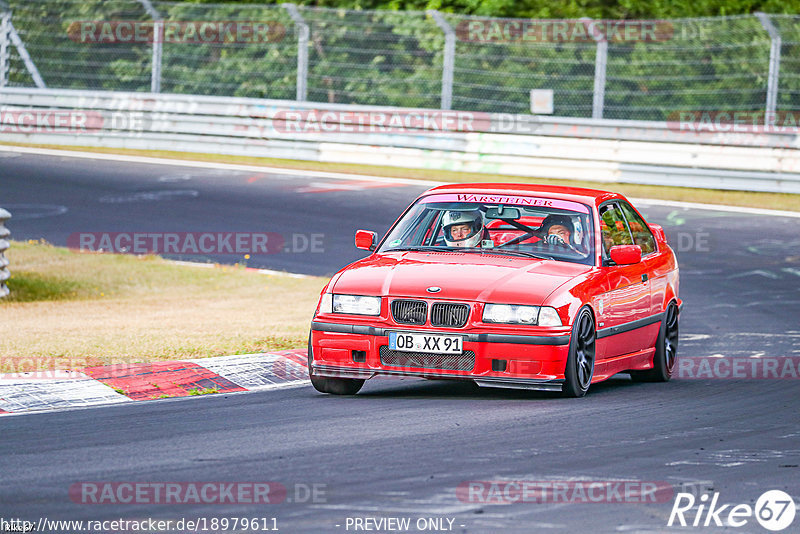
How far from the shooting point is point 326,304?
888 cm

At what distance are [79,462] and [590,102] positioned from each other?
697 inches

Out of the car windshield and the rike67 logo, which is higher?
the car windshield

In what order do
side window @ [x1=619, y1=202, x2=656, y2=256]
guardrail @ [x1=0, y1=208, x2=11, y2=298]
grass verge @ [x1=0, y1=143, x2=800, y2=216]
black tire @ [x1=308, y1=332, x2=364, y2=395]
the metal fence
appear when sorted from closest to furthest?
1. black tire @ [x1=308, y1=332, x2=364, y2=395]
2. side window @ [x1=619, y1=202, x2=656, y2=256]
3. guardrail @ [x1=0, y1=208, x2=11, y2=298]
4. grass verge @ [x1=0, y1=143, x2=800, y2=216]
5. the metal fence

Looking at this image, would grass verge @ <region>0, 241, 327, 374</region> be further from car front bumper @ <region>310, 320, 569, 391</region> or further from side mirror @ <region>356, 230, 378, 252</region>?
car front bumper @ <region>310, 320, 569, 391</region>

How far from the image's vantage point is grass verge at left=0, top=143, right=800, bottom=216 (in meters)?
21.4

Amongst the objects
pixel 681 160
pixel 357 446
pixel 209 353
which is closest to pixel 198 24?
pixel 681 160

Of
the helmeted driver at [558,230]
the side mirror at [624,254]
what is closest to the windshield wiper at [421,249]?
the helmeted driver at [558,230]

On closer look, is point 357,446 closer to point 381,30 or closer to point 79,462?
point 79,462

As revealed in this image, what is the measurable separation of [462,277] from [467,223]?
45.1 inches

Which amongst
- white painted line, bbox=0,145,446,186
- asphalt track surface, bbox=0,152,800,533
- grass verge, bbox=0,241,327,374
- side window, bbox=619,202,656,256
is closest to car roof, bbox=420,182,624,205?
side window, bbox=619,202,656,256

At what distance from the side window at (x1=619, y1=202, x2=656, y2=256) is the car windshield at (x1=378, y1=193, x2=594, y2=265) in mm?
904

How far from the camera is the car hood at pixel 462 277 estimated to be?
8562 millimetres

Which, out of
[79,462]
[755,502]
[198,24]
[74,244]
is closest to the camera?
[755,502]

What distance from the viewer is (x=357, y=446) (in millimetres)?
7172
